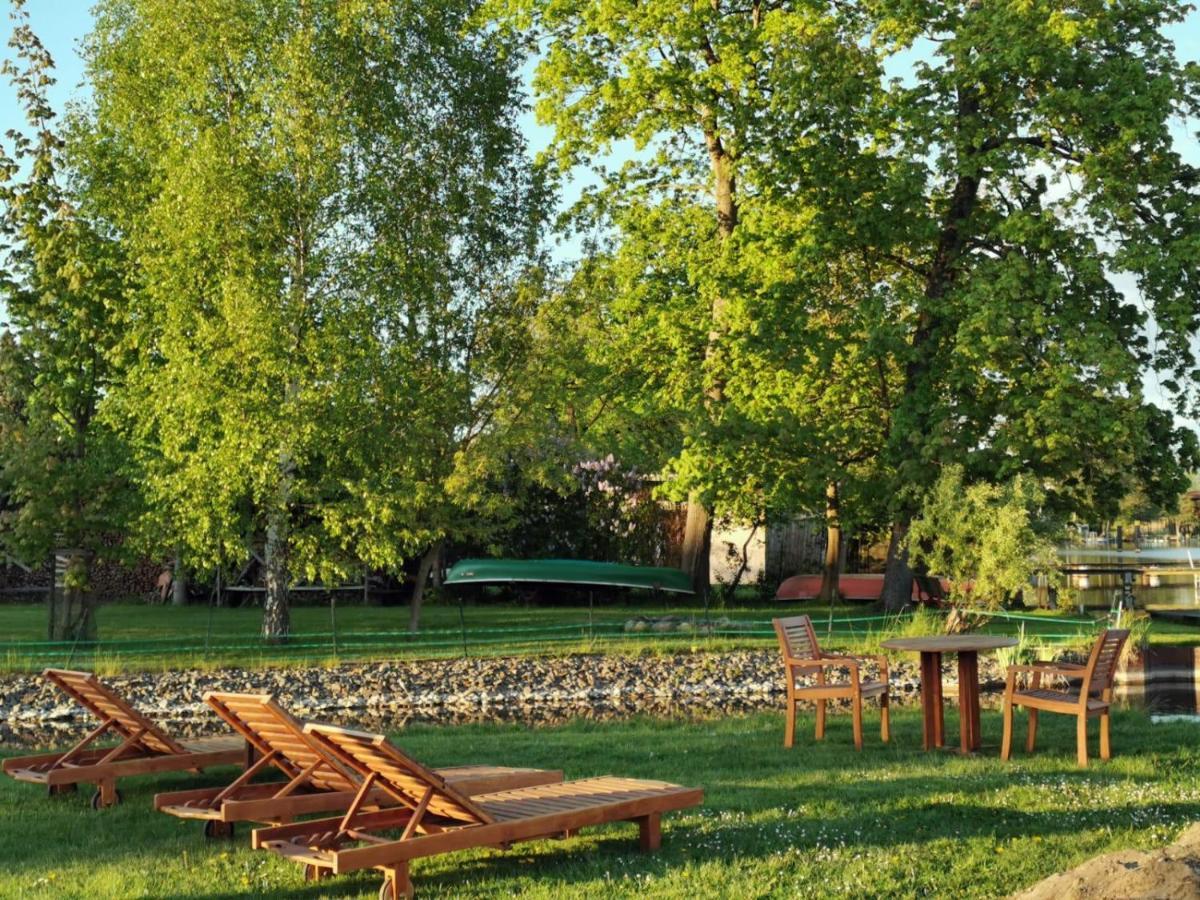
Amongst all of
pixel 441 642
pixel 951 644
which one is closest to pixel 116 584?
pixel 441 642

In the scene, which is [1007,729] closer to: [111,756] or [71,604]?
[111,756]

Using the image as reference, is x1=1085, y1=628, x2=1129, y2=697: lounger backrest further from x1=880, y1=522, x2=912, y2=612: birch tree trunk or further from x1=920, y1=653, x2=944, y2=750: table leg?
x1=880, y1=522, x2=912, y2=612: birch tree trunk

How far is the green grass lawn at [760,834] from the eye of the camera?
7117 mm

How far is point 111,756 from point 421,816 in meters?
3.63

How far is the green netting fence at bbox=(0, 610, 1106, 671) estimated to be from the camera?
19.8 m

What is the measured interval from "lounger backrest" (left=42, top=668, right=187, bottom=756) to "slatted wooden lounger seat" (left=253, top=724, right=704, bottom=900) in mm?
2384

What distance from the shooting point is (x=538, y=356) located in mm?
24625

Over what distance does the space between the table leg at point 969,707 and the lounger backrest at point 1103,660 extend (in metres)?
0.93

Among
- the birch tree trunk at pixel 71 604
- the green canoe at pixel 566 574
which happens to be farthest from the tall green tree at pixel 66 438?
the green canoe at pixel 566 574

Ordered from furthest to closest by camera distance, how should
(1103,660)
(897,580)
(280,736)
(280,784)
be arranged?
(897,580)
(1103,660)
(280,784)
(280,736)

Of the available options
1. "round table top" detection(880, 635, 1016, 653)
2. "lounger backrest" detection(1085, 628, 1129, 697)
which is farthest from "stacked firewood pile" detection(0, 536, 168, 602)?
"lounger backrest" detection(1085, 628, 1129, 697)

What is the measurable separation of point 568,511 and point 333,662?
47.9ft

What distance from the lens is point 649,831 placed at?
7.79 metres

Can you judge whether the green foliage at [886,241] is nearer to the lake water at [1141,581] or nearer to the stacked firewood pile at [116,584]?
the lake water at [1141,581]
